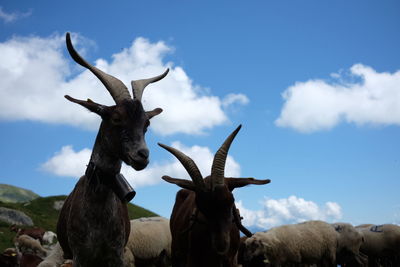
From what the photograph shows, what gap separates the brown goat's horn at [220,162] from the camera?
23.2 ft

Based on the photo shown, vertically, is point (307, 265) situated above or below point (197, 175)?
below

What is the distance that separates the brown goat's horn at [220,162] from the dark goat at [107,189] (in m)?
2.00

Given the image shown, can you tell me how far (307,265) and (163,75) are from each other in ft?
52.0

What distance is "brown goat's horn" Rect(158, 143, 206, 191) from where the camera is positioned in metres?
7.23

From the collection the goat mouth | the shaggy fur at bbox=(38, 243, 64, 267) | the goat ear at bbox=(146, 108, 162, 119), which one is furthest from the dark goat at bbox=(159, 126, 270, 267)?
the shaggy fur at bbox=(38, 243, 64, 267)

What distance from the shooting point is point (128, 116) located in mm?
5195

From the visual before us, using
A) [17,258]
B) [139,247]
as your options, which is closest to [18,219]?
[17,258]

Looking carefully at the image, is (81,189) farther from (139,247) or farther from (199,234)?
(139,247)

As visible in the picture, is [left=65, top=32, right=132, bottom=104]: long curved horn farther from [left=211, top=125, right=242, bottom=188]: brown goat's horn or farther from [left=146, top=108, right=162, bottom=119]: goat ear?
[left=211, top=125, right=242, bottom=188]: brown goat's horn

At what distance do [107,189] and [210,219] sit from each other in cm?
205

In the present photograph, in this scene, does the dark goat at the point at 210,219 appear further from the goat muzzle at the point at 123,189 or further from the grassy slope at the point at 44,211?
the grassy slope at the point at 44,211

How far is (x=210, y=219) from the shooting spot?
6.76 metres

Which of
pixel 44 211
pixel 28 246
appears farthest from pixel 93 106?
pixel 44 211

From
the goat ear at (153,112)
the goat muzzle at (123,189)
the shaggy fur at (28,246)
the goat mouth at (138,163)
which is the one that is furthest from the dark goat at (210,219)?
the shaggy fur at (28,246)
